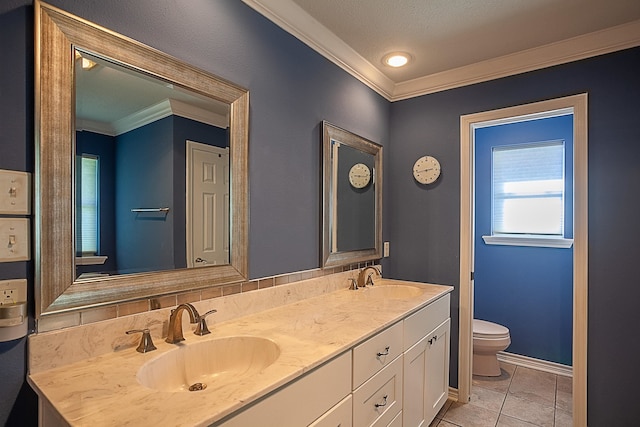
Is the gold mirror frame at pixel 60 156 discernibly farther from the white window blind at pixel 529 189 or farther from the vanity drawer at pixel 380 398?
the white window blind at pixel 529 189

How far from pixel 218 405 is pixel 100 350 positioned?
1.81ft

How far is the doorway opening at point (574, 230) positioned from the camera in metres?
2.09

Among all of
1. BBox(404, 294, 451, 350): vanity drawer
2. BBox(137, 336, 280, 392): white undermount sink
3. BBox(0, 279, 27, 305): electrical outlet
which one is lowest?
BBox(404, 294, 451, 350): vanity drawer

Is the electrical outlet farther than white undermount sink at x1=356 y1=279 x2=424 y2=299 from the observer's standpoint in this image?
No

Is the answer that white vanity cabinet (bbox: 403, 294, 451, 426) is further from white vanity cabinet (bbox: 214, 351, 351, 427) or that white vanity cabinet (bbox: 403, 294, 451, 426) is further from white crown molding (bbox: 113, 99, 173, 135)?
white crown molding (bbox: 113, 99, 173, 135)

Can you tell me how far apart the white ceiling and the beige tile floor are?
7.73ft

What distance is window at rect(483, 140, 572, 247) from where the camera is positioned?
3070 millimetres

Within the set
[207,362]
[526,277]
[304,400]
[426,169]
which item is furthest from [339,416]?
[526,277]

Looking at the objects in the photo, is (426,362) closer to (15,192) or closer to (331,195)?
(331,195)

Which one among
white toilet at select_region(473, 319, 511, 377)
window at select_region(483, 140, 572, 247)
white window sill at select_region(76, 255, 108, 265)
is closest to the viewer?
white window sill at select_region(76, 255, 108, 265)

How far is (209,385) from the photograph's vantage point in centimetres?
94

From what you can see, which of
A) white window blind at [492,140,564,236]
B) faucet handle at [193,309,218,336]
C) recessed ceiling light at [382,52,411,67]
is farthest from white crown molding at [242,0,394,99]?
white window blind at [492,140,564,236]

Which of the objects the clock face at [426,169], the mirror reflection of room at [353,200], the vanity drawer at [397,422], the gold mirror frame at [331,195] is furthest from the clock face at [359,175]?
the vanity drawer at [397,422]

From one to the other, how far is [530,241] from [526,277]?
13.5 inches
